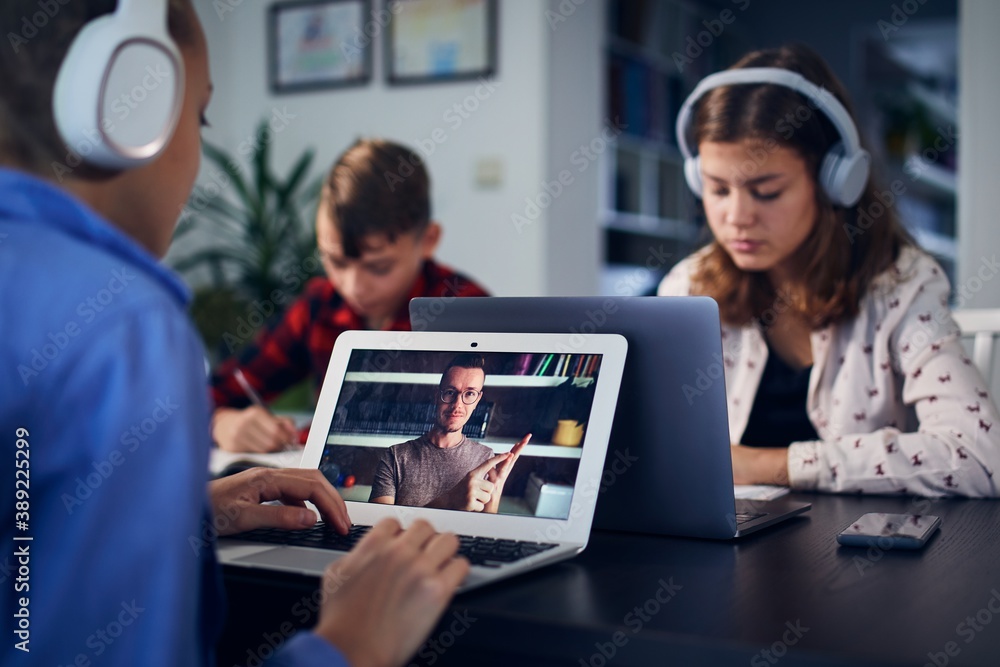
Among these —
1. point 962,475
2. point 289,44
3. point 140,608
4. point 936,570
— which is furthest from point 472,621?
point 289,44

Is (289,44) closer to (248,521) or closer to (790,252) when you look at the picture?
(790,252)

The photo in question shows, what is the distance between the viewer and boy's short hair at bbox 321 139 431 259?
75.4 inches

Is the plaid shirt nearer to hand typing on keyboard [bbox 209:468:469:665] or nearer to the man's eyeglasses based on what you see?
the man's eyeglasses

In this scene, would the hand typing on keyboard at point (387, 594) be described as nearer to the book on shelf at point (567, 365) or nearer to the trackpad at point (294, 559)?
the trackpad at point (294, 559)

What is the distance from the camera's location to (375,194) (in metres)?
1.94

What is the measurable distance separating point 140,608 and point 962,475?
1.02 m

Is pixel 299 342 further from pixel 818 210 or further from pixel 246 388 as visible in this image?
pixel 818 210

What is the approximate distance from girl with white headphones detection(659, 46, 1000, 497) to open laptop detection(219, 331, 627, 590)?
0.62 metres

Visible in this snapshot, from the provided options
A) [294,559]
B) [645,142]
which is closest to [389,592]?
[294,559]

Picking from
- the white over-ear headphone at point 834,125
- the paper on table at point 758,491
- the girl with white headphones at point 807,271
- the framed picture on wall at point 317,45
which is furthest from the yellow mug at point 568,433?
the framed picture on wall at point 317,45

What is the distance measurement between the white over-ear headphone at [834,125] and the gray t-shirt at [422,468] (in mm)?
793

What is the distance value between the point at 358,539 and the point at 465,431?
0.14m

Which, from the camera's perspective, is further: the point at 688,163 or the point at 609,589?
the point at 688,163

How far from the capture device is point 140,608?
499mm
